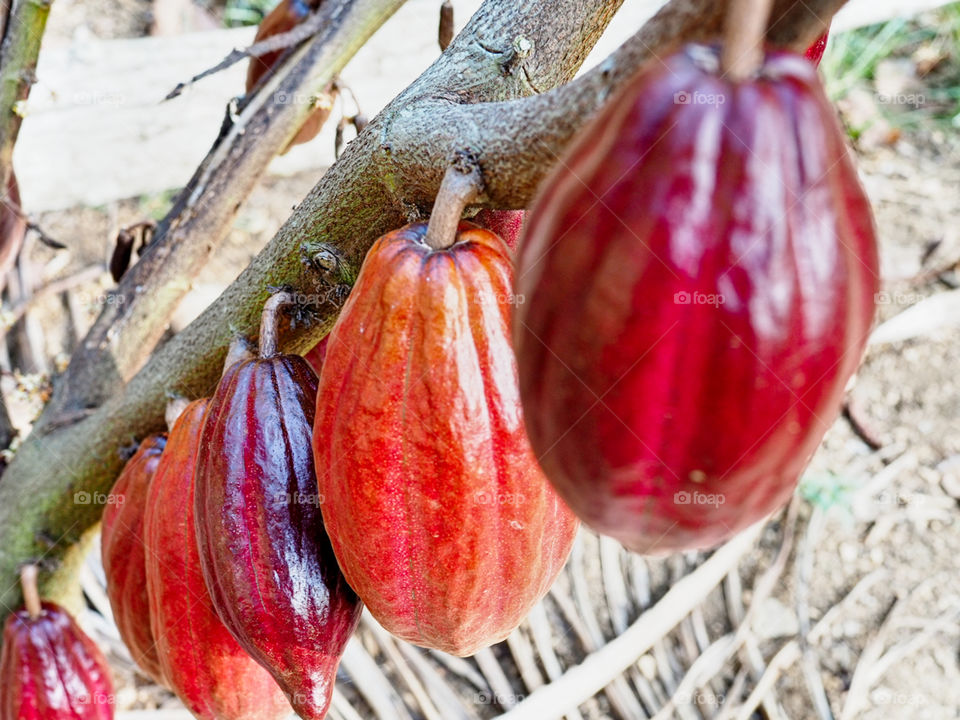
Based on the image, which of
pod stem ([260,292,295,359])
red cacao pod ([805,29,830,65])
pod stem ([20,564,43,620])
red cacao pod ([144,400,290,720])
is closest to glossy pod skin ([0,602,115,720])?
pod stem ([20,564,43,620])

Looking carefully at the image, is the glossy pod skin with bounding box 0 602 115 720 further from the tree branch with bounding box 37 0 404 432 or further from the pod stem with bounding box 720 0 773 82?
the pod stem with bounding box 720 0 773 82

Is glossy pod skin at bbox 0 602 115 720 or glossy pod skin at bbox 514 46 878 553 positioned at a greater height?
glossy pod skin at bbox 514 46 878 553

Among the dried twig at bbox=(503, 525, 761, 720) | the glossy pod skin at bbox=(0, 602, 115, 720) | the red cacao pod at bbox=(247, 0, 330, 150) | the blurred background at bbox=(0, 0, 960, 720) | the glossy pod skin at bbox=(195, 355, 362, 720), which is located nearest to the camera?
the glossy pod skin at bbox=(195, 355, 362, 720)

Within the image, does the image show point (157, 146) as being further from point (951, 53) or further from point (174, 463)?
point (951, 53)

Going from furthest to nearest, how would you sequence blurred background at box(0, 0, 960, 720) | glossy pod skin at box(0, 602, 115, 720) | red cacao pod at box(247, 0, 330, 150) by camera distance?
blurred background at box(0, 0, 960, 720) → red cacao pod at box(247, 0, 330, 150) → glossy pod skin at box(0, 602, 115, 720)

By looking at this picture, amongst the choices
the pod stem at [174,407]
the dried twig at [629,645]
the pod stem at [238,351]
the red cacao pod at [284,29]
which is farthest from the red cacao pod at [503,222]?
the dried twig at [629,645]

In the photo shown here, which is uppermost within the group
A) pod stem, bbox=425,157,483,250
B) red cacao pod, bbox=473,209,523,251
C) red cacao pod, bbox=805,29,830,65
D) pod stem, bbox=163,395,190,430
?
pod stem, bbox=425,157,483,250
